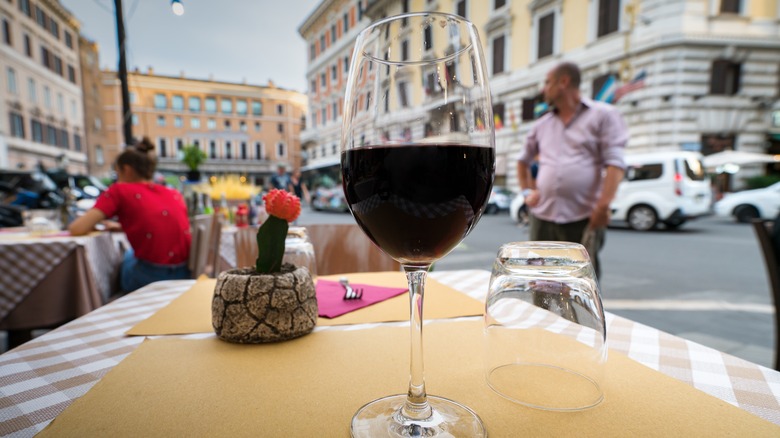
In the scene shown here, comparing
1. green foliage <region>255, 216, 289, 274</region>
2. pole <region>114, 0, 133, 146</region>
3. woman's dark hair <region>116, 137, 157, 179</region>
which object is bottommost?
green foliage <region>255, 216, 289, 274</region>

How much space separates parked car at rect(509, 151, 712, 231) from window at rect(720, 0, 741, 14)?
22.4 feet

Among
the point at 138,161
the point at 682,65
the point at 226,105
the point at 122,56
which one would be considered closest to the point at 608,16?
the point at 682,65

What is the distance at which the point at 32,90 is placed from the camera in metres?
24.2

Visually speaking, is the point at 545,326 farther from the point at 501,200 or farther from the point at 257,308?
the point at 501,200

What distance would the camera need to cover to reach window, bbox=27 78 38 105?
23875 millimetres

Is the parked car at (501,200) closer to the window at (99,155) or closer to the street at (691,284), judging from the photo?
the street at (691,284)

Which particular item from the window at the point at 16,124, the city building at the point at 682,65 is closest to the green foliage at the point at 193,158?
the city building at the point at 682,65

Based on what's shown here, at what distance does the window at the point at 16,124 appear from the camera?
22000 millimetres

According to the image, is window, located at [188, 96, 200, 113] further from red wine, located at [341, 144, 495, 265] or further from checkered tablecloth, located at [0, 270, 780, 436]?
red wine, located at [341, 144, 495, 265]

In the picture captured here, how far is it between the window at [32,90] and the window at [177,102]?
1940 cm

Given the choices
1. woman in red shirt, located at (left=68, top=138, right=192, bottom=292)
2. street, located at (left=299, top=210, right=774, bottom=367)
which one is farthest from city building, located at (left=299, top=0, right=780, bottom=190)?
woman in red shirt, located at (left=68, top=138, right=192, bottom=292)

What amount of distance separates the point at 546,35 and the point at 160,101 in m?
41.7

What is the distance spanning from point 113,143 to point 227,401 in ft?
165

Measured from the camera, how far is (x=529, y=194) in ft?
8.52
